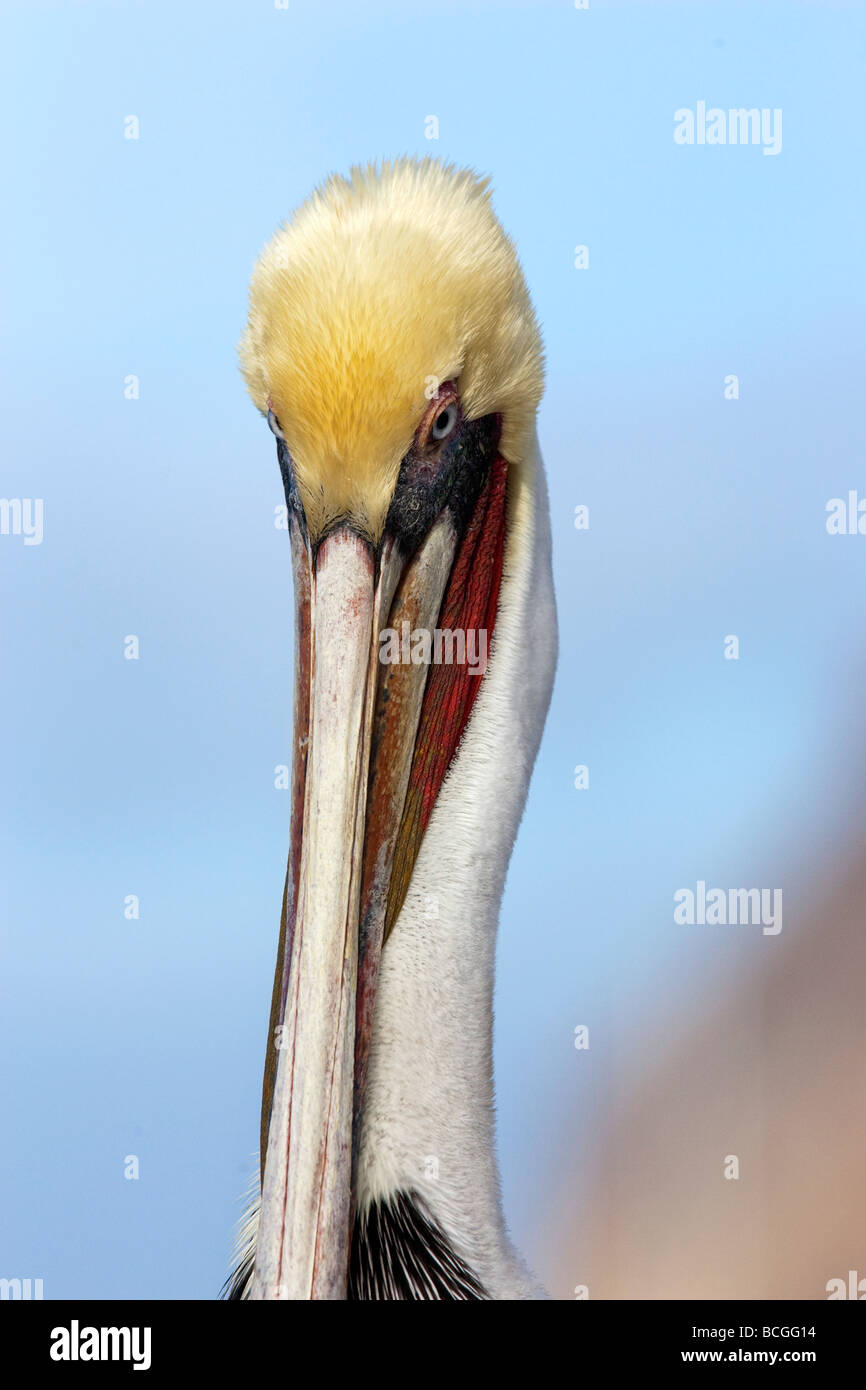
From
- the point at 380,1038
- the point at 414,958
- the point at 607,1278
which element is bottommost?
the point at 607,1278

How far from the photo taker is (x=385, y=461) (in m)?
1.50

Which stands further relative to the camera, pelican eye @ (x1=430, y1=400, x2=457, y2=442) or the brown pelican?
pelican eye @ (x1=430, y1=400, x2=457, y2=442)

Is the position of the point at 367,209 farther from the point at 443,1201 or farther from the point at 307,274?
the point at 443,1201

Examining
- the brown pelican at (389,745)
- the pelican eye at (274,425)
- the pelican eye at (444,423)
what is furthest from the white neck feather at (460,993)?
the pelican eye at (274,425)

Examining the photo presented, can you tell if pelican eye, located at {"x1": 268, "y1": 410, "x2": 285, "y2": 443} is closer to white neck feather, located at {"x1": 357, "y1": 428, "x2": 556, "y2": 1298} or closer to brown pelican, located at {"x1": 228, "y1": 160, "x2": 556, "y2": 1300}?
brown pelican, located at {"x1": 228, "y1": 160, "x2": 556, "y2": 1300}

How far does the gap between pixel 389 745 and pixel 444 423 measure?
0.46 m

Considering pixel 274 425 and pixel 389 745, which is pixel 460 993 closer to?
pixel 389 745

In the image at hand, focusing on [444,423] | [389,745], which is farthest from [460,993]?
[444,423]

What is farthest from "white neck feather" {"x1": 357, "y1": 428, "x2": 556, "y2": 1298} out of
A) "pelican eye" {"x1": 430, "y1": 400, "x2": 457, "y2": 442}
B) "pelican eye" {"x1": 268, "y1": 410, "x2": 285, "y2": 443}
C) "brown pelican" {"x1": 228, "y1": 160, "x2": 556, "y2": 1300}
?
"pelican eye" {"x1": 268, "y1": 410, "x2": 285, "y2": 443}

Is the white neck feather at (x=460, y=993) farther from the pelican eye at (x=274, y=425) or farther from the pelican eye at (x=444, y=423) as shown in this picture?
the pelican eye at (x=274, y=425)

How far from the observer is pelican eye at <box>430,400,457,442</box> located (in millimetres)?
1562

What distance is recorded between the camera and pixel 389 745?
153cm
